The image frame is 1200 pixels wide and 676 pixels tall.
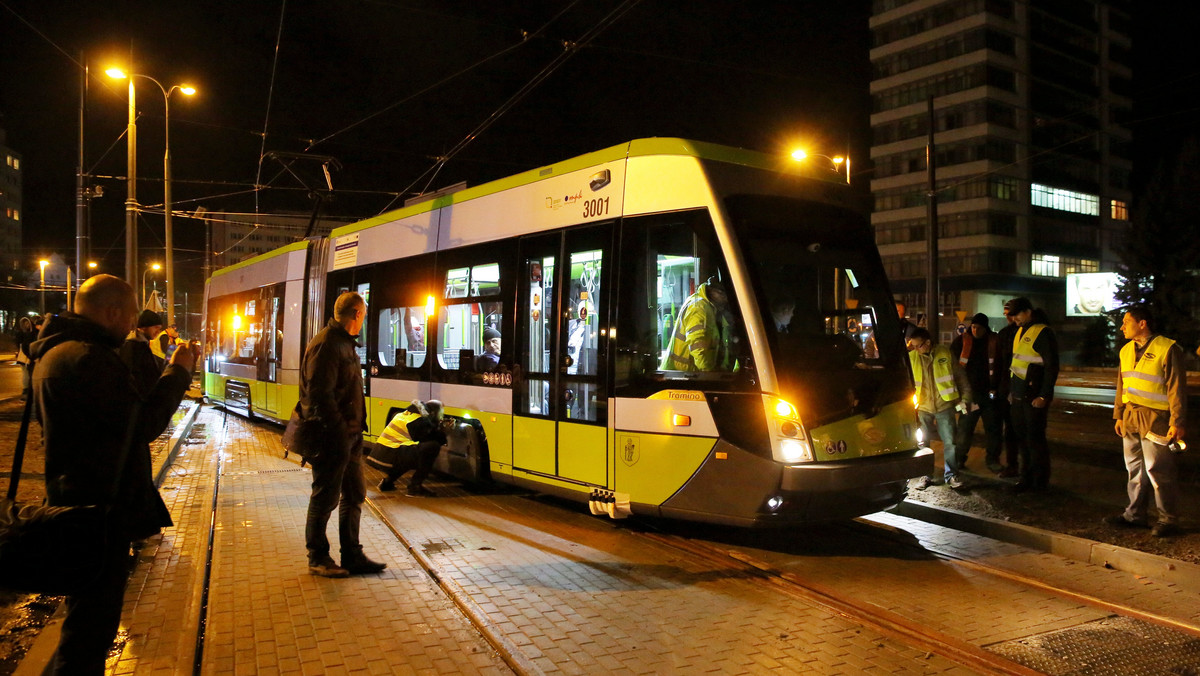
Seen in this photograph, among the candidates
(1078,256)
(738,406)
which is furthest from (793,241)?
(1078,256)

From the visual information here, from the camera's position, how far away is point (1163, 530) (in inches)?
256

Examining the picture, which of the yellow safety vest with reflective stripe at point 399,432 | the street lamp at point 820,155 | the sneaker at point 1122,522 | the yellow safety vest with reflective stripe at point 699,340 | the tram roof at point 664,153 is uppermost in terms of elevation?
the street lamp at point 820,155

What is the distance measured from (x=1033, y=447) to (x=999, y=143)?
60870mm

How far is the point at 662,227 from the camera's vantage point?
6.68m

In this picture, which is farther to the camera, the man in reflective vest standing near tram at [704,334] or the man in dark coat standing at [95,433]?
the man in reflective vest standing near tram at [704,334]

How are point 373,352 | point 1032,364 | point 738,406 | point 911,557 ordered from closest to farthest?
point 738,406
point 911,557
point 1032,364
point 373,352

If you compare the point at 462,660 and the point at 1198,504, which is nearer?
the point at 462,660

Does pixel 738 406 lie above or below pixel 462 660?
above

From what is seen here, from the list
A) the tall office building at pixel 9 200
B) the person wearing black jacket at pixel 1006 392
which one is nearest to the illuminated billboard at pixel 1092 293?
the person wearing black jacket at pixel 1006 392

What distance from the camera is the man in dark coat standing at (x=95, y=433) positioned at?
3.13 meters

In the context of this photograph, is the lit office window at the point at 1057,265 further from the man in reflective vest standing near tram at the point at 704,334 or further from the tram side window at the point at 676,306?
the man in reflective vest standing near tram at the point at 704,334

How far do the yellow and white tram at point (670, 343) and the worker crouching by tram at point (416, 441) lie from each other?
26cm

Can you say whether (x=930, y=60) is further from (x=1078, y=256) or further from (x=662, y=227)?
(x=662, y=227)

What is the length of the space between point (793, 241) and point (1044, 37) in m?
70.4
